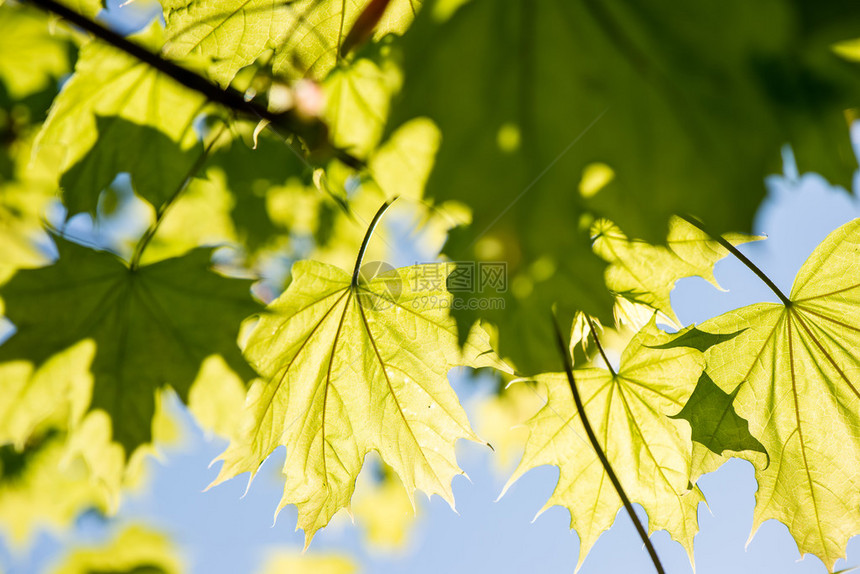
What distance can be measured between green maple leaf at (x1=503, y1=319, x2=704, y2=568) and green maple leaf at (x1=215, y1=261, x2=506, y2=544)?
216 mm

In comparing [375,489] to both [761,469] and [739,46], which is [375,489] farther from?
[739,46]

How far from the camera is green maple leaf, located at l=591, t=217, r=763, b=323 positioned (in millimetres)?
991

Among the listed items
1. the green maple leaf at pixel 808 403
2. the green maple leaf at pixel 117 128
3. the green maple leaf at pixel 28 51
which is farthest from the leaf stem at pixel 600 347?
the green maple leaf at pixel 28 51

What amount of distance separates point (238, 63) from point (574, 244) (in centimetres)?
85

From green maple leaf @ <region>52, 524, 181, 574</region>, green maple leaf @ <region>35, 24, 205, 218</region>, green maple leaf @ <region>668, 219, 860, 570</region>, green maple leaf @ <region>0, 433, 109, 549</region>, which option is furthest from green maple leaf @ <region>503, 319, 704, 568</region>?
green maple leaf @ <region>0, 433, 109, 549</region>

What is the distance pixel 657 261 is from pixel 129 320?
1.24m

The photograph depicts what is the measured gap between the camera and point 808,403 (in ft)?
3.76

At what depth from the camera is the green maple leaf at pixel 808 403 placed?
1.12 meters

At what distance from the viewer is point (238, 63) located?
1078 millimetres

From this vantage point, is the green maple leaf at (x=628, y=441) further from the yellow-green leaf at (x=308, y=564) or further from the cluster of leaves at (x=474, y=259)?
the yellow-green leaf at (x=308, y=564)

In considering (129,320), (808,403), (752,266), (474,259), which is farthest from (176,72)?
(808,403)

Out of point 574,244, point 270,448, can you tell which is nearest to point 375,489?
point 270,448

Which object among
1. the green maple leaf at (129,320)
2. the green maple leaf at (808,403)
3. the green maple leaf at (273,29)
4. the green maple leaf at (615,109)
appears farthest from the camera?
the green maple leaf at (129,320)

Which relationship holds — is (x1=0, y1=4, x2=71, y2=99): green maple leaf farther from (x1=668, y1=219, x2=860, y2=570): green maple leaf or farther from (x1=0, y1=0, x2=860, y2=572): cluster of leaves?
(x1=668, y1=219, x2=860, y2=570): green maple leaf
